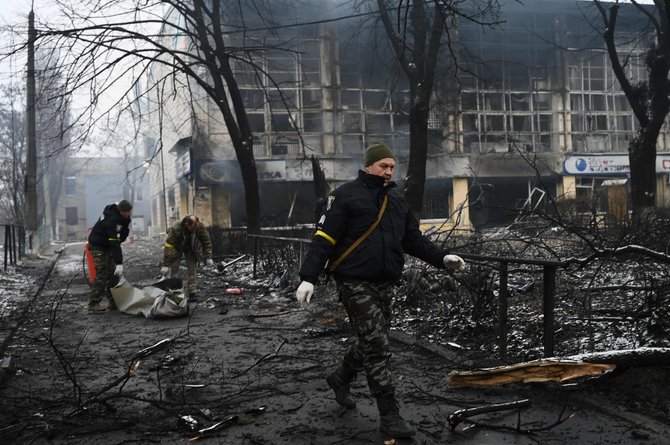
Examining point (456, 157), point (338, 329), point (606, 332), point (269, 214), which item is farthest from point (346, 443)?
point (456, 157)

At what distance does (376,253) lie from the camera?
13.8 feet

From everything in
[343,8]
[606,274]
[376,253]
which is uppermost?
[343,8]

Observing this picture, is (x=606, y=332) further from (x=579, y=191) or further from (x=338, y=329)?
(x=579, y=191)

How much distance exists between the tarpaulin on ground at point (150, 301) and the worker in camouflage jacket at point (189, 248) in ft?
3.67

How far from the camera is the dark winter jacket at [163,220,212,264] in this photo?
1116cm

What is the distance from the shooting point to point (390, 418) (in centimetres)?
399

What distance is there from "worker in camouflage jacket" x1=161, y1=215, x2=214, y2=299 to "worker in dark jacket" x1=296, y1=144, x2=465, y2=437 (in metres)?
7.20

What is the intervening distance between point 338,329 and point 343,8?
86.6 feet

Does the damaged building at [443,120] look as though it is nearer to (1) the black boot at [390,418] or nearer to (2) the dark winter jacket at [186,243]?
(2) the dark winter jacket at [186,243]

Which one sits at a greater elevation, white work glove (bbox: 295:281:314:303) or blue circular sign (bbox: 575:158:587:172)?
blue circular sign (bbox: 575:158:587:172)

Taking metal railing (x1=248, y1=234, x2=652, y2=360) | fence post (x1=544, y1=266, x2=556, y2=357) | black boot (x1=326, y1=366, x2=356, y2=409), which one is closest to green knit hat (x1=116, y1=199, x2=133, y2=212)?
metal railing (x1=248, y1=234, x2=652, y2=360)

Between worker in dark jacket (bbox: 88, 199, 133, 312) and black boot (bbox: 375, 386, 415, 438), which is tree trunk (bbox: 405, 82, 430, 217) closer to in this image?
worker in dark jacket (bbox: 88, 199, 133, 312)

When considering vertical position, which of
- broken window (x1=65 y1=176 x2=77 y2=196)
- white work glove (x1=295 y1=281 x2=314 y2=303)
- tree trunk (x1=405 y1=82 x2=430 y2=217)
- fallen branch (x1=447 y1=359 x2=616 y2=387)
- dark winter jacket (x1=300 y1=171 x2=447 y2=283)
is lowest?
fallen branch (x1=447 y1=359 x2=616 y2=387)

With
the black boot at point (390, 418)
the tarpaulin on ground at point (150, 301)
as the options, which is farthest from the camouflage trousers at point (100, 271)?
the black boot at point (390, 418)
